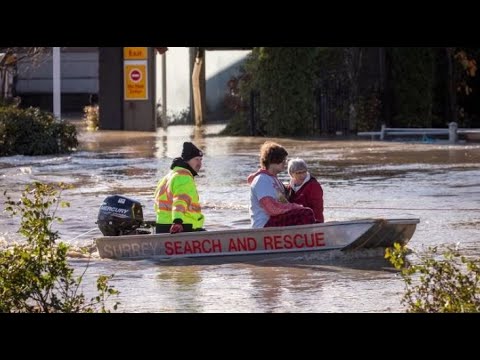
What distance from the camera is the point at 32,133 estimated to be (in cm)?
2388

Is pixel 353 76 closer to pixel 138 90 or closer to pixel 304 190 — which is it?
pixel 138 90

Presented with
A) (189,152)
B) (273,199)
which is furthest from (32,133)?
(273,199)

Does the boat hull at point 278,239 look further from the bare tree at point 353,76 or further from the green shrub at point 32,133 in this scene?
the bare tree at point 353,76

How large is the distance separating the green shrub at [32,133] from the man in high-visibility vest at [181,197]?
12.3 metres

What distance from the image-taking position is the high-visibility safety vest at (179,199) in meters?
11.5

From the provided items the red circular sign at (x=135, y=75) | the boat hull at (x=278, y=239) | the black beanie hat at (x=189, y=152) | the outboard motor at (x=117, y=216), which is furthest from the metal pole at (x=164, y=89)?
the boat hull at (x=278, y=239)

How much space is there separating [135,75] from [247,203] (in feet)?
55.5

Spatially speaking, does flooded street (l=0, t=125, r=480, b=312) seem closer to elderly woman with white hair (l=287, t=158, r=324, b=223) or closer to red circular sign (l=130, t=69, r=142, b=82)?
elderly woman with white hair (l=287, t=158, r=324, b=223)

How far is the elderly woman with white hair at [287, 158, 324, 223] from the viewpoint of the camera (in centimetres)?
1177

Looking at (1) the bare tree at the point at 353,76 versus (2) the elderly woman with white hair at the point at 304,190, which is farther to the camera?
(1) the bare tree at the point at 353,76

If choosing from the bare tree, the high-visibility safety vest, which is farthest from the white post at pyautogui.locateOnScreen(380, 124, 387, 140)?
the high-visibility safety vest

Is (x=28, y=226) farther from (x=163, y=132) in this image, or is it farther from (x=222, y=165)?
(x=163, y=132)

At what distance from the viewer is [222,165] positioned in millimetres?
21109
